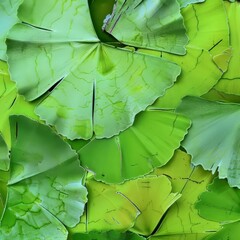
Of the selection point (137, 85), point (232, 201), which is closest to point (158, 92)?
point (137, 85)

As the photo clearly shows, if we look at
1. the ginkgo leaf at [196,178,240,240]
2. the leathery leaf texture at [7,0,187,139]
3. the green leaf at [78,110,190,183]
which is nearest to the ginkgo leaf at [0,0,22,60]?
the leathery leaf texture at [7,0,187,139]

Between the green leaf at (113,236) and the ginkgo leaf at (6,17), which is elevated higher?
the ginkgo leaf at (6,17)

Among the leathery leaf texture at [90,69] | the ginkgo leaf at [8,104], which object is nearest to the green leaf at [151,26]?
the leathery leaf texture at [90,69]

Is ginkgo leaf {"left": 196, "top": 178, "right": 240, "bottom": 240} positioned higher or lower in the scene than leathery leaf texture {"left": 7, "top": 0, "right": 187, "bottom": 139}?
lower

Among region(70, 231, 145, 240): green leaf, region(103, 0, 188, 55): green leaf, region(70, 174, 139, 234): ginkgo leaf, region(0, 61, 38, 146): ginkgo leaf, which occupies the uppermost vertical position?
region(103, 0, 188, 55): green leaf

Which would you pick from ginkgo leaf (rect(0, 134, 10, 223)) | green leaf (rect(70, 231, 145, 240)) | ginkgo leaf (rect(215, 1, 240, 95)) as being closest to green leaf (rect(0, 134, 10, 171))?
ginkgo leaf (rect(0, 134, 10, 223))

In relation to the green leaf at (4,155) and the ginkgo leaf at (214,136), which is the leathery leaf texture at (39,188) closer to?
the green leaf at (4,155)

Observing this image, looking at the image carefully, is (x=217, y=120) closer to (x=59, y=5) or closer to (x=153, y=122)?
(x=153, y=122)

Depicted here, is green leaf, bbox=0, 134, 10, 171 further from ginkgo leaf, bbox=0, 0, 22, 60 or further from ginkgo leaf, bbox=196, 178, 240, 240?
ginkgo leaf, bbox=196, 178, 240, 240
